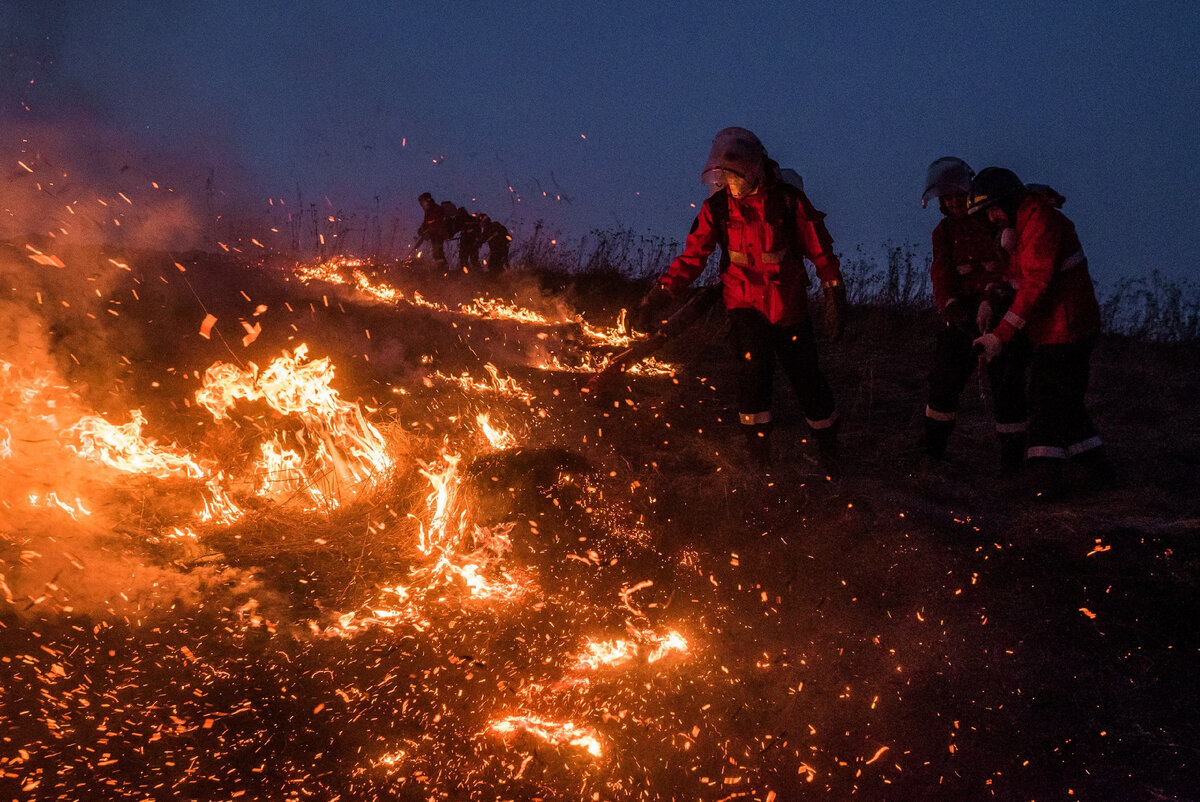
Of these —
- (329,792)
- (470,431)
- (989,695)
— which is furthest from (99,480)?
(989,695)

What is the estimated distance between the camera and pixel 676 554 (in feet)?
13.0

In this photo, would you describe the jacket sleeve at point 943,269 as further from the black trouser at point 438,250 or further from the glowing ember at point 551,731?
the black trouser at point 438,250

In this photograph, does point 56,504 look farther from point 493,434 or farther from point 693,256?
point 693,256

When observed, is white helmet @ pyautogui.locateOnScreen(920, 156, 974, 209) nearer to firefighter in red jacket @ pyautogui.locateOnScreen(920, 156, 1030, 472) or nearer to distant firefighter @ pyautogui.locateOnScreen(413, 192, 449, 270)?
firefighter in red jacket @ pyautogui.locateOnScreen(920, 156, 1030, 472)

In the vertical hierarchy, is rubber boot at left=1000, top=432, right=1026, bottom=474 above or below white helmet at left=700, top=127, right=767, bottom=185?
below

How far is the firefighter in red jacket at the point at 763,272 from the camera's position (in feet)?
14.9

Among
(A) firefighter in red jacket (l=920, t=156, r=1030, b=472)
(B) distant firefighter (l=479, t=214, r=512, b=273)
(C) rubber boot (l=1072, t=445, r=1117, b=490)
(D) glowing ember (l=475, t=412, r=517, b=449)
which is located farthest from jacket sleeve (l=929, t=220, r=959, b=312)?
(B) distant firefighter (l=479, t=214, r=512, b=273)

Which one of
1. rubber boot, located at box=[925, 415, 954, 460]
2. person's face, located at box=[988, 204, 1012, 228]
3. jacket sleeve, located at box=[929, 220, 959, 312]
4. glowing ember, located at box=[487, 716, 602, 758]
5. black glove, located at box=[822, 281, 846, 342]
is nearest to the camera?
glowing ember, located at box=[487, 716, 602, 758]

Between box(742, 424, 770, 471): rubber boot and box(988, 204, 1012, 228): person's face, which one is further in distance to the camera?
box(742, 424, 770, 471): rubber boot

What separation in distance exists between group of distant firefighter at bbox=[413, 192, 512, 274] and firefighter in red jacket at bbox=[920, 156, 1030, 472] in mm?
8216

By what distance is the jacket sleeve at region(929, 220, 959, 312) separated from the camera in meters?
4.77

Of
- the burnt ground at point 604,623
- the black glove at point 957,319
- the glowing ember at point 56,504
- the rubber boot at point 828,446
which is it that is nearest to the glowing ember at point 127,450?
the burnt ground at point 604,623

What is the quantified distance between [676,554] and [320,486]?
2396 millimetres

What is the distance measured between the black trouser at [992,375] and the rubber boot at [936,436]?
1.7 inches
